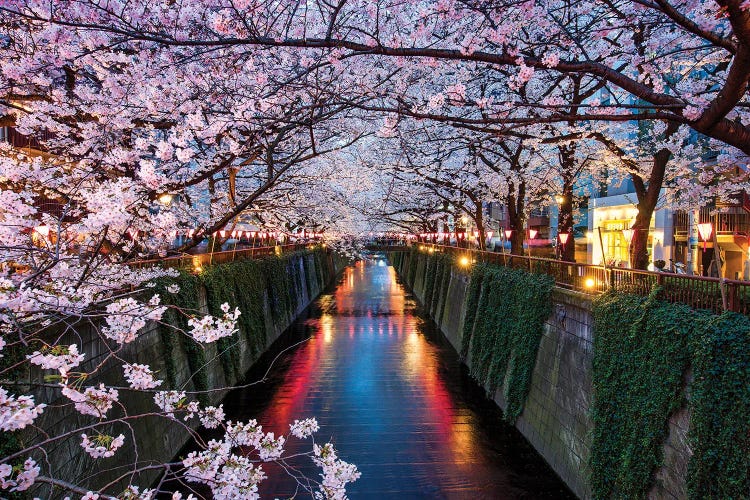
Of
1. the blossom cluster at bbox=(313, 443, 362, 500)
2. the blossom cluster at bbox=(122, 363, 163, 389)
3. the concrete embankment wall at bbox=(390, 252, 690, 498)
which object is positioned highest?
the blossom cluster at bbox=(122, 363, 163, 389)

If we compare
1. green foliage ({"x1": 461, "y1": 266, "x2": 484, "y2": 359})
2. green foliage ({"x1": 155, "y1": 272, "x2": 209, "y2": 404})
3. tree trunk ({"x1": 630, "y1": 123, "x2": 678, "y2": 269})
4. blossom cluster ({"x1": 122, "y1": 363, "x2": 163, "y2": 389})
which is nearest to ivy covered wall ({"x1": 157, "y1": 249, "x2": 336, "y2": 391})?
green foliage ({"x1": 155, "y1": 272, "x2": 209, "y2": 404})

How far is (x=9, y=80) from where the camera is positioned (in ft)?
25.3

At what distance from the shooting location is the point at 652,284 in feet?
25.0

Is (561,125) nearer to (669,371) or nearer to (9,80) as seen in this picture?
(669,371)

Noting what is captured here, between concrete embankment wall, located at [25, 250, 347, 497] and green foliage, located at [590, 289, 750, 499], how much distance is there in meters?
5.71

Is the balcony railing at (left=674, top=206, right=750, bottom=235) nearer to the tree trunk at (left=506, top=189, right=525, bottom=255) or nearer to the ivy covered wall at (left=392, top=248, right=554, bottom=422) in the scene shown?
the tree trunk at (left=506, top=189, right=525, bottom=255)

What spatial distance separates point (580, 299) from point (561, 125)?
650cm

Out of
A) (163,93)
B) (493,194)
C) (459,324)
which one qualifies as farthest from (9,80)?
(493,194)

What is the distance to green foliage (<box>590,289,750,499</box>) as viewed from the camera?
5531 millimetres

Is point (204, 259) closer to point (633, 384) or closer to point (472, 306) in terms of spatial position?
point (472, 306)

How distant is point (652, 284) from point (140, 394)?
9817mm

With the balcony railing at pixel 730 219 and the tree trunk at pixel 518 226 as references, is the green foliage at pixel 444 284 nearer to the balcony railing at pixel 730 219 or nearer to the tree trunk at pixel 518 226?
the tree trunk at pixel 518 226

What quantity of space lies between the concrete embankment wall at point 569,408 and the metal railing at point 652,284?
1.16 feet

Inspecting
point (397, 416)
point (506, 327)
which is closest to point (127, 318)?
point (397, 416)
